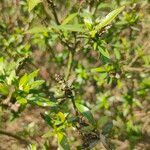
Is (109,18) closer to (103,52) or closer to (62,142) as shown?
(103,52)

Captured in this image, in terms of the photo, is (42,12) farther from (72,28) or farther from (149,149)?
(149,149)

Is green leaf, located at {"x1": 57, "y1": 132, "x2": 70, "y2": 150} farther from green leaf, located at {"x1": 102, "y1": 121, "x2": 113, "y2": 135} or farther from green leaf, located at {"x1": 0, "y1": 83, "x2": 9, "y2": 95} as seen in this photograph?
green leaf, located at {"x1": 0, "y1": 83, "x2": 9, "y2": 95}

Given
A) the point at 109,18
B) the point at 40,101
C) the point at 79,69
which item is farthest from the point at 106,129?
the point at 79,69

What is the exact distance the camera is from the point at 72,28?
5.35 feet

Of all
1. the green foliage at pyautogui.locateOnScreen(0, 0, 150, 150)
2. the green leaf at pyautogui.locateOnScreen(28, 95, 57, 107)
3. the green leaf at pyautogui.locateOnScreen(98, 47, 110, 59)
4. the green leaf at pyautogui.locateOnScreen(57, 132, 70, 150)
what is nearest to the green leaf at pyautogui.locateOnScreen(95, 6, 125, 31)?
the green foliage at pyautogui.locateOnScreen(0, 0, 150, 150)

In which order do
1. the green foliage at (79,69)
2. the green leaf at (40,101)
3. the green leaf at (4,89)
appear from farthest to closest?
the green foliage at (79,69), the green leaf at (40,101), the green leaf at (4,89)

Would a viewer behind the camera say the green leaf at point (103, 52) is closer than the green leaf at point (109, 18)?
No

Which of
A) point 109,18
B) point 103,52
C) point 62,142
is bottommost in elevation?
point 62,142

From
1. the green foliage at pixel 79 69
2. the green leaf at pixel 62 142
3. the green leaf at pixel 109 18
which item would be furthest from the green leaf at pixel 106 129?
the green leaf at pixel 109 18

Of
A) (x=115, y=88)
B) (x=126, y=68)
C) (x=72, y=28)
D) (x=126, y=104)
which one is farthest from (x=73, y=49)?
(x=115, y=88)

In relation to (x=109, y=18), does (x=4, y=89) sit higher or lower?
lower

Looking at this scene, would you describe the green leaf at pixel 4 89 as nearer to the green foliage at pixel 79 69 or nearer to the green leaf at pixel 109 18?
the green foliage at pixel 79 69

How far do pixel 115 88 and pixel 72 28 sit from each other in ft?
6.64

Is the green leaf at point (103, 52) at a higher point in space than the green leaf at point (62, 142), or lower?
higher
